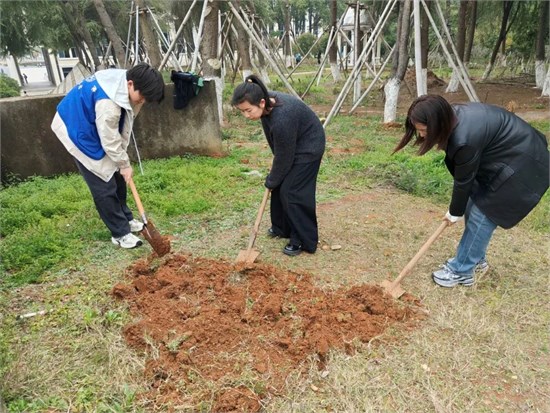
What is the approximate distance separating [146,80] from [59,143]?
288cm

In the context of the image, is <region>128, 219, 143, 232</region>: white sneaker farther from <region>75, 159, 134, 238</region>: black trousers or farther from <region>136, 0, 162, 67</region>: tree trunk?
<region>136, 0, 162, 67</region>: tree trunk

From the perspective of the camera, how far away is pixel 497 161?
101 inches

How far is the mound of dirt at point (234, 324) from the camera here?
210 centimetres

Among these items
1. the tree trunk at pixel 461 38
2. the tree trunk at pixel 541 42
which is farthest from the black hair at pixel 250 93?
the tree trunk at pixel 541 42

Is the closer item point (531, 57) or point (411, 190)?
point (411, 190)

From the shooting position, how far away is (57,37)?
1753cm

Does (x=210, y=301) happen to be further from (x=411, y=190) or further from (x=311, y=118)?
(x=411, y=190)

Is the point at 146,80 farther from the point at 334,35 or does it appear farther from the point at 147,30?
the point at 334,35

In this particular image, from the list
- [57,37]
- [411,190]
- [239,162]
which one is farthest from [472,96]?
[57,37]

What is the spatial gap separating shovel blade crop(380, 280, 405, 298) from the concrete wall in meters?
3.83

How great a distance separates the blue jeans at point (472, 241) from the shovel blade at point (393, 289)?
488mm

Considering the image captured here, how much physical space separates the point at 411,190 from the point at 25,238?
159 inches

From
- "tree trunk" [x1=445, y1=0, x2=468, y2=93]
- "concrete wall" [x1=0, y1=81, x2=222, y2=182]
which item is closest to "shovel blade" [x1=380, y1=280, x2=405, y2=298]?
"concrete wall" [x1=0, y1=81, x2=222, y2=182]

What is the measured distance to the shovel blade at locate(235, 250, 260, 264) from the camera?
318 centimetres
